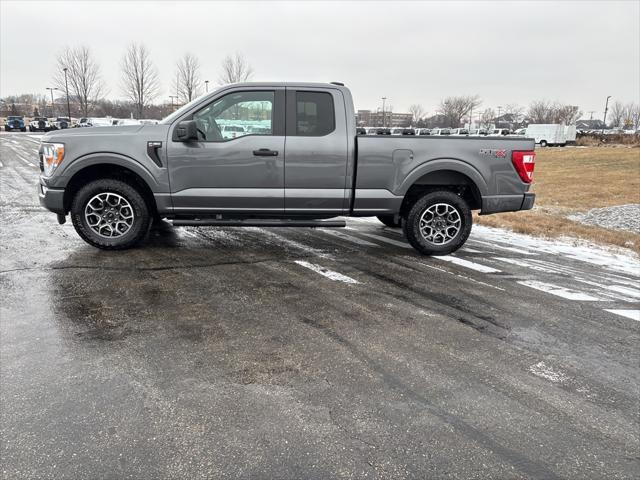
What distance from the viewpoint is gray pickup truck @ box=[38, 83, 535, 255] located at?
5543mm

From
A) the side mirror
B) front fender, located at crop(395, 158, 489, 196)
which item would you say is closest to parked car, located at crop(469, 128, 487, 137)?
front fender, located at crop(395, 158, 489, 196)

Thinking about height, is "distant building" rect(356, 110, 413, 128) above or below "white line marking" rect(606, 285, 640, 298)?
above

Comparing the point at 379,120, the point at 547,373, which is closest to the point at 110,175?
the point at 547,373

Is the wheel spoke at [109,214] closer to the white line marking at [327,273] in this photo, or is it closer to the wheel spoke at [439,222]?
the white line marking at [327,273]

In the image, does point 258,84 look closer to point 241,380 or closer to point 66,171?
point 66,171

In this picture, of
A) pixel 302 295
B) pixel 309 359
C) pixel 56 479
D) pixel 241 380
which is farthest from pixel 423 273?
pixel 56 479

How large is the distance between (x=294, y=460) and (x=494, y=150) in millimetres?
4967

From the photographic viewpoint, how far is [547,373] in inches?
123

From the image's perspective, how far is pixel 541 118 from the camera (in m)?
84.8

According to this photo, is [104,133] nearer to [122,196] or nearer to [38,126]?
[122,196]

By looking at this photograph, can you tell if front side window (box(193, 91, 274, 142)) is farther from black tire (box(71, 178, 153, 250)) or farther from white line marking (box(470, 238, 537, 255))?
white line marking (box(470, 238, 537, 255))

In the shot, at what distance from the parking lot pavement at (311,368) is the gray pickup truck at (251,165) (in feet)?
1.91

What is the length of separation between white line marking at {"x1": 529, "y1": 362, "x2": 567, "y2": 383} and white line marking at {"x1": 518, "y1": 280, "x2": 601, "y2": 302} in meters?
1.76

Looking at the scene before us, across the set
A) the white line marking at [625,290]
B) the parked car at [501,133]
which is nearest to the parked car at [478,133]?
the parked car at [501,133]
